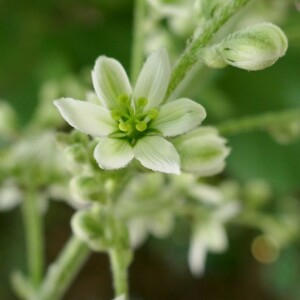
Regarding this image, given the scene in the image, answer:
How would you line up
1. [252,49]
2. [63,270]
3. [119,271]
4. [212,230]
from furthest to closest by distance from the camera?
[212,230], [63,270], [119,271], [252,49]

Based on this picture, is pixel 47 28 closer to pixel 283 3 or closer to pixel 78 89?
pixel 78 89

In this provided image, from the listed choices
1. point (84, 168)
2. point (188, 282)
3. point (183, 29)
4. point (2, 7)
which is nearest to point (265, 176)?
point (183, 29)

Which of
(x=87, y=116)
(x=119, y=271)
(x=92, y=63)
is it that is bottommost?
(x=119, y=271)

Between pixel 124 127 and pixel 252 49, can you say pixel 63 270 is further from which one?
pixel 252 49

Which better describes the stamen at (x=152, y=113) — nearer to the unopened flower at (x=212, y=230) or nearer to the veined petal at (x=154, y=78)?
the veined petal at (x=154, y=78)

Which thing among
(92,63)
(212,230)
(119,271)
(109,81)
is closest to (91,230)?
(119,271)

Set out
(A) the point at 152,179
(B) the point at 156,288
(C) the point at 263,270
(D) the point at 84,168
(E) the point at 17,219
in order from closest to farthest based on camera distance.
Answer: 1. (D) the point at 84,168
2. (A) the point at 152,179
3. (E) the point at 17,219
4. (C) the point at 263,270
5. (B) the point at 156,288

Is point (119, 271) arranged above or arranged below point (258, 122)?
below

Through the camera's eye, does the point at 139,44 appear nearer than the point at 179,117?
No
